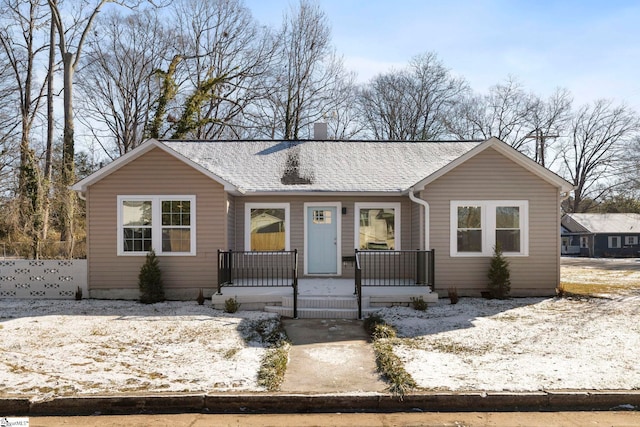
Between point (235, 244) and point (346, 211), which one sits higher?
point (346, 211)

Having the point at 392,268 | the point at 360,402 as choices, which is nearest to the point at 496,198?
the point at 392,268

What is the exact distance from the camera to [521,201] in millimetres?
11031

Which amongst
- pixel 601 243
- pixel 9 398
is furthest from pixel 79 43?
pixel 601 243

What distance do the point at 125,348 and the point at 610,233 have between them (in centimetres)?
4165

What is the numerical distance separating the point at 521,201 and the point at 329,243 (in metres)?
4.74

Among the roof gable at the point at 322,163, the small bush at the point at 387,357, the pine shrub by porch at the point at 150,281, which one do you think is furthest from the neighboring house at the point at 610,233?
the pine shrub by porch at the point at 150,281

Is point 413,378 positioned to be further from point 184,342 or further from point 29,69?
point 29,69

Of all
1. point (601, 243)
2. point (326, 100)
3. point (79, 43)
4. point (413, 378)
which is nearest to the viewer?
point (413, 378)

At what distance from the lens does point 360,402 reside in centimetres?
515

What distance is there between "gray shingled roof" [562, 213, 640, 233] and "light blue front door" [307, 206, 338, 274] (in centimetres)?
3384

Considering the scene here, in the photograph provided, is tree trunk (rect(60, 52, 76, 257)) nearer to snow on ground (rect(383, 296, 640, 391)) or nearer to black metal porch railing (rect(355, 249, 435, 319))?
black metal porch railing (rect(355, 249, 435, 319))

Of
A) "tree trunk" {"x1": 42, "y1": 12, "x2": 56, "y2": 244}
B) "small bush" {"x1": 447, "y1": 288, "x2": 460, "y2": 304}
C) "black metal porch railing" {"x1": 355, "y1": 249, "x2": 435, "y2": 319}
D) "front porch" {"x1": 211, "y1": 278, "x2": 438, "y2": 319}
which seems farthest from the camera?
"tree trunk" {"x1": 42, "y1": 12, "x2": 56, "y2": 244}

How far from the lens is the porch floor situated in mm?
10078

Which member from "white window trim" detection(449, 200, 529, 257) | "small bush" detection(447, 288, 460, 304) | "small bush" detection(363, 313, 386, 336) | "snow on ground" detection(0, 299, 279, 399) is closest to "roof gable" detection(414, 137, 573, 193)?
"white window trim" detection(449, 200, 529, 257)
